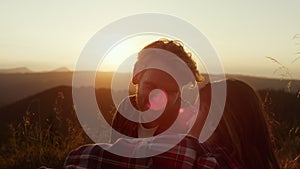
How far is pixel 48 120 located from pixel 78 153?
4.29 m

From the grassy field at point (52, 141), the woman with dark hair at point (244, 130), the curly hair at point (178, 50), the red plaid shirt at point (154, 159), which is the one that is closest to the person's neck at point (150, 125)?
the curly hair at point (178, 50)

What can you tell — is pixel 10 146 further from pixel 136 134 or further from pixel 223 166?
pixel 223 166

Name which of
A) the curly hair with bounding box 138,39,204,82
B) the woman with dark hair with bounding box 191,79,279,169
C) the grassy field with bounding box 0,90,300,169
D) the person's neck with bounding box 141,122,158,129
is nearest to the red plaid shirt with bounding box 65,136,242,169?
the woman with dark hair with bounding box 191,79,279,169

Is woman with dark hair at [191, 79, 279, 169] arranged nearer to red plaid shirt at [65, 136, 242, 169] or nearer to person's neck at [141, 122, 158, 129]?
red plaid shirt at [65, 136, 242, 169]

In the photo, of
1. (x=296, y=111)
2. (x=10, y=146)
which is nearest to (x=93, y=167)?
(x=10, y=146)

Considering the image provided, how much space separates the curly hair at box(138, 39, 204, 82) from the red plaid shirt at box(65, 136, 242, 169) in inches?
74.5

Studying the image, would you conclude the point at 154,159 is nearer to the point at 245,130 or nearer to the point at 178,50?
the point at 245,130

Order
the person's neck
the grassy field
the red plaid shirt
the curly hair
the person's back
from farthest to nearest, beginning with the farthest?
the grassy field, the curly hair, the person's neck, the person's back, the red plaid shirt

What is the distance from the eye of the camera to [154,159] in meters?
2.14

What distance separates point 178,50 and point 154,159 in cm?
210

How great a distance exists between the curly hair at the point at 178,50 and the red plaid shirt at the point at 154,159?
1894 mm

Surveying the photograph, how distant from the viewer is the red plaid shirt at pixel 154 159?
213 cm

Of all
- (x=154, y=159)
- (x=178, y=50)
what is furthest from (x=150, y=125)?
(x=154, y=159)

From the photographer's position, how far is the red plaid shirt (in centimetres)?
213
